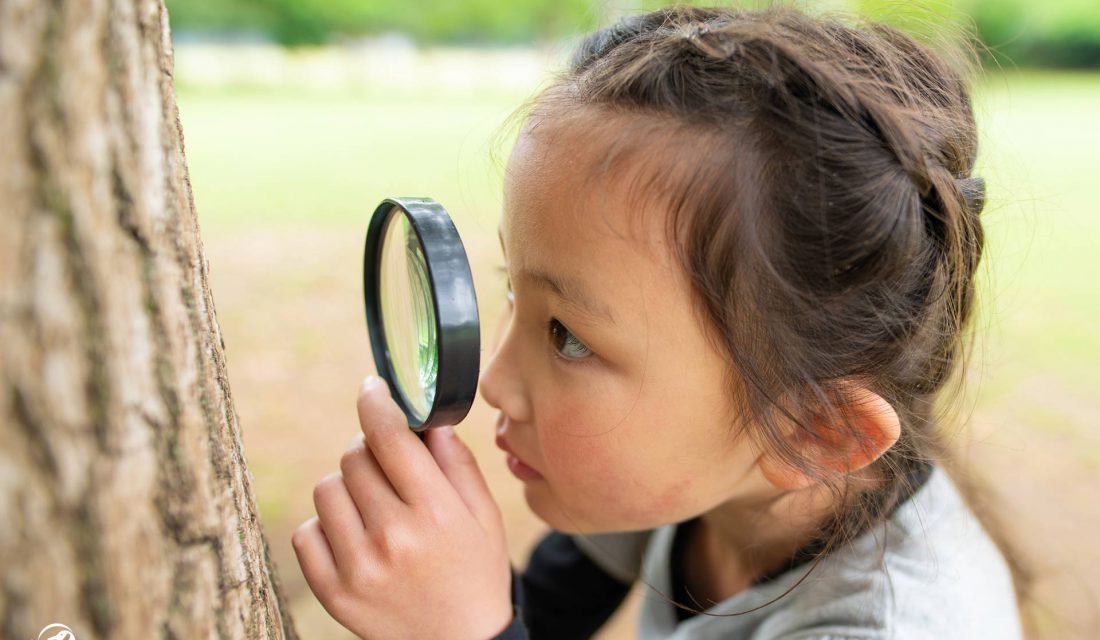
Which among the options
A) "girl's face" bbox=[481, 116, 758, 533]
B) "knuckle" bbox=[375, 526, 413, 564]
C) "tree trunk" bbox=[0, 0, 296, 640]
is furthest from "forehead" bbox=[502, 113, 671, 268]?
"tree trunk" bbox=[0, 0, 296, 640]

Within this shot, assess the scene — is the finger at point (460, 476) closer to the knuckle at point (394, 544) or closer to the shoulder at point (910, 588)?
the knuckle at point (394, 544)

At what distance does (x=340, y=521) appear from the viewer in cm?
155

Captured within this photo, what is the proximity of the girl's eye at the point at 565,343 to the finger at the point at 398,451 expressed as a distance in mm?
296

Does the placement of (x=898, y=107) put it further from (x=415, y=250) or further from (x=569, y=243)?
(x=415, y=250)

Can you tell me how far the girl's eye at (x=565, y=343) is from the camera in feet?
5.25

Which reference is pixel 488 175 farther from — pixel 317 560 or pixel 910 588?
pixel 910 588

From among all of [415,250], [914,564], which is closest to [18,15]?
[415,250]

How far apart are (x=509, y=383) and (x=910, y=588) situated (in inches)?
34.7

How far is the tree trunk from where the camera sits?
73cm

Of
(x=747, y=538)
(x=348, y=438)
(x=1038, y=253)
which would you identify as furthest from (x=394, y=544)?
(x=1038, y=253)

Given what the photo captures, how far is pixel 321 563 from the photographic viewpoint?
1557mm

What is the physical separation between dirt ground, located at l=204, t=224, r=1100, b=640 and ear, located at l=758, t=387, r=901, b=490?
593 millimetres

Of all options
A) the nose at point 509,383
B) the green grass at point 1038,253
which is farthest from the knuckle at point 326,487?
the green grass at point 1038,253

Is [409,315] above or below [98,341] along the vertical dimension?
below
